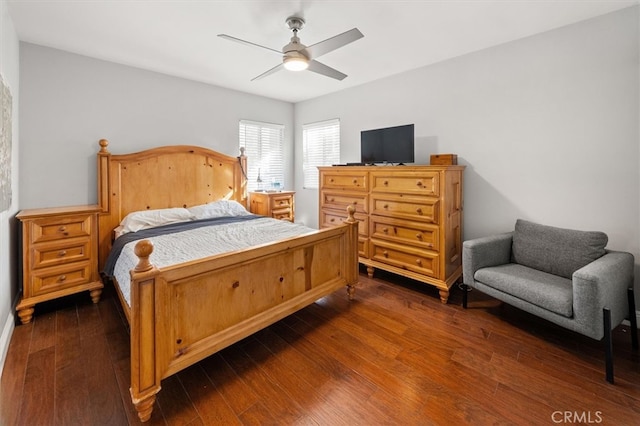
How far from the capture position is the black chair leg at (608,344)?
72.6 inches

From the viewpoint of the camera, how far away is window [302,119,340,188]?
192 inches

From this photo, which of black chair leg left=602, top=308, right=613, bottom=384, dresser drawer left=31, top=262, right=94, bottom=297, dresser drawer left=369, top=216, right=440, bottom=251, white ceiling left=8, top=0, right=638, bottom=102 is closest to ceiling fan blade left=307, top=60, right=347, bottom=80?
white ceiling left=8, top=0, right=638, bottom=102

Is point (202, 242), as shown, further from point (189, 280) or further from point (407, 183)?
point (407, 183)

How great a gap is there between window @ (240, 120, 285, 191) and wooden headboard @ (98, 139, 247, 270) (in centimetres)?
31

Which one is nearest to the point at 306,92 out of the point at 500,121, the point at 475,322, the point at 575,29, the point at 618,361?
the point at 500,121

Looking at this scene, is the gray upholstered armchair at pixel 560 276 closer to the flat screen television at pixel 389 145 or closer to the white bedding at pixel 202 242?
the flat screen television at pixel 389 145

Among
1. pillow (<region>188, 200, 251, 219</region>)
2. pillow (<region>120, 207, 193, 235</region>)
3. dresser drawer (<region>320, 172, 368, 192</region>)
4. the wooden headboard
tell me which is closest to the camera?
pillow (<region>120, 207, 193, 235</region>)

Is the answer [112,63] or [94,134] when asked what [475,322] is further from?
[112,63]

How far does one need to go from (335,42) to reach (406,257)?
232 cm

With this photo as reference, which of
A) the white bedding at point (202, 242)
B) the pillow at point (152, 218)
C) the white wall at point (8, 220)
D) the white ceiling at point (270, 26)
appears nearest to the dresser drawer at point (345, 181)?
the white bedding at point (202, 242)

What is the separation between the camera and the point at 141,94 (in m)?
3.71

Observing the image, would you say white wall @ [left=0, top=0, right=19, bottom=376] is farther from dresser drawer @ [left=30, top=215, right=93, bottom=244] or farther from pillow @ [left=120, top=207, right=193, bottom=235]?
pillow @ [left=120, top=207, right=193, bottom=235]

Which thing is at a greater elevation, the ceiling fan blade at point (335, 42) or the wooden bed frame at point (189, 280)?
the ceiling fan blade at point (335, 42)

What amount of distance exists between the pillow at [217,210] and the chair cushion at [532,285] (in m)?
3.10
